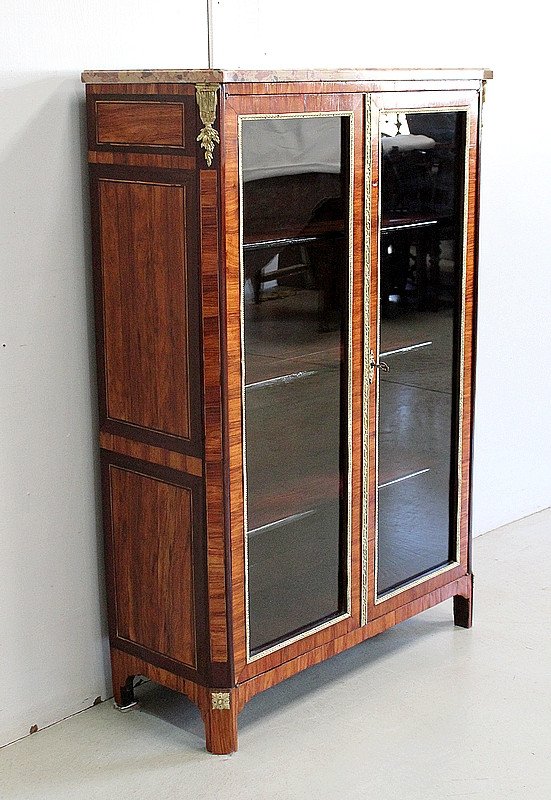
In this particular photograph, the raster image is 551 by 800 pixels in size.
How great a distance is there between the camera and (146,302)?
2.72m

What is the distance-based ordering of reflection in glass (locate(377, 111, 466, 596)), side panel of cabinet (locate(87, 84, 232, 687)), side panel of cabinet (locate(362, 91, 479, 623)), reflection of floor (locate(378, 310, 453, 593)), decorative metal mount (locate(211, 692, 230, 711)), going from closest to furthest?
side panel of cabinet (locate(87, 84, 232, 687)) → decorative metal mount (locate(211, 692, 230, 711)) → side panel of cabinet (locate(362, 91, 479, 623)) → reflection in glass (locate(377, 111, 466, 596)) → reflection of floor (locate(378, 310, 453, 593))

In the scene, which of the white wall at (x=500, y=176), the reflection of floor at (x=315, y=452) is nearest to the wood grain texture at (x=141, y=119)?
the reflection of floor at (x=315, y=452)

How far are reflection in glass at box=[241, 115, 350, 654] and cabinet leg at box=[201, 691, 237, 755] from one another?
16 cm

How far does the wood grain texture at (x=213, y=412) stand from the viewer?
8.33ft

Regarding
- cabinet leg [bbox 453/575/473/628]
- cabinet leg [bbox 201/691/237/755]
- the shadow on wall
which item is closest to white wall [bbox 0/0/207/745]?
the shadow on wall

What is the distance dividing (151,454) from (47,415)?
0.30 metres

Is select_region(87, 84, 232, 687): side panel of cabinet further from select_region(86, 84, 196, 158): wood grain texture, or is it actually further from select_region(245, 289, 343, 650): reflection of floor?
select_region(245, 289, 343, 650): reflection of floor

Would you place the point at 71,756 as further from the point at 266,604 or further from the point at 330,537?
the point at 330,537

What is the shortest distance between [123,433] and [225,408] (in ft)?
1.17

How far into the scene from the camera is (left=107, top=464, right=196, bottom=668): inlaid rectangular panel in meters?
2.81

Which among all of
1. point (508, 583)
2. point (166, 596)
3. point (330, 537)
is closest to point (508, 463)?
point (508, 583)

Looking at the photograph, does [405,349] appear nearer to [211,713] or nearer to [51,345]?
[51,345]

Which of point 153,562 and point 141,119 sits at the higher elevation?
point 141,119

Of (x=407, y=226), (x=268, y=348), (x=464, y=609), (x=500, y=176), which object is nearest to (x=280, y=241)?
(x=268, y=348)
